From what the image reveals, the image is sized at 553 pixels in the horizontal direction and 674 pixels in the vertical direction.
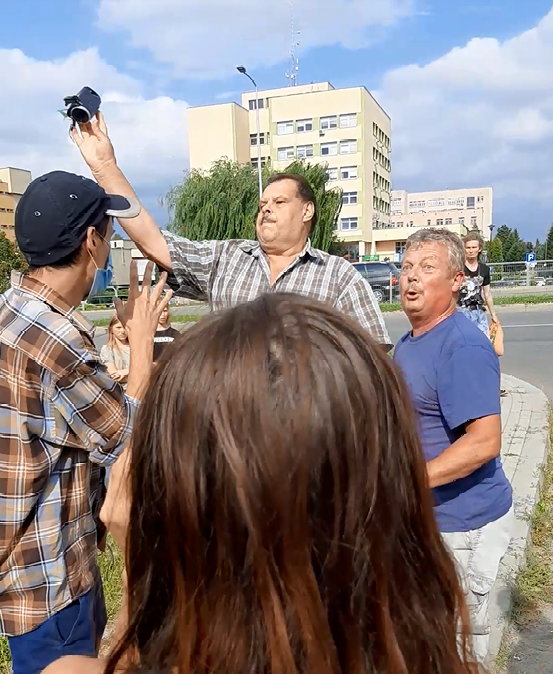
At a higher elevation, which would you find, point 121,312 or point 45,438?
point 121,312

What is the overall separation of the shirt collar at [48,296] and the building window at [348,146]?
69029 mm

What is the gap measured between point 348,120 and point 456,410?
6938 cm

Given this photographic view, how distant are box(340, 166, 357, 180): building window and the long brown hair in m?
70.0

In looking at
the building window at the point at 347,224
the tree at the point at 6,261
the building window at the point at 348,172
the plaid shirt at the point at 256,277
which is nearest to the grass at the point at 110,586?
the plaid shirt at the point at 256,277

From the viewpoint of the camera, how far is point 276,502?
86 centimetres

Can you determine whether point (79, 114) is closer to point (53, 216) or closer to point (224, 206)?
point (53, 216)

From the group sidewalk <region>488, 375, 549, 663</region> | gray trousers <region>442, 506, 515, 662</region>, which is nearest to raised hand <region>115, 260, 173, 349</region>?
gray trousers <region>442, 506, 515, 662</region>

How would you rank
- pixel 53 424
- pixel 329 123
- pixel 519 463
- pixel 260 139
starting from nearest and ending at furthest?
pixel 53 424, pixel 519 463, pixel 329 123, pixel 260 139

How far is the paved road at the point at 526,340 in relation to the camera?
9.05 metres

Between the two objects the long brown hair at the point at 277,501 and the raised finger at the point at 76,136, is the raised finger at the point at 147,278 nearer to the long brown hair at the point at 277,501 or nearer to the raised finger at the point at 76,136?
the raised finger at the point at 76,136

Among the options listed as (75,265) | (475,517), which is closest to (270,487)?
(75,265)

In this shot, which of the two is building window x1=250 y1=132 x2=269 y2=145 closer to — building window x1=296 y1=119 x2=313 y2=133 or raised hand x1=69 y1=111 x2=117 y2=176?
building window x1=296 y1=119 x2=313 y2=133

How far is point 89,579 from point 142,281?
990mm

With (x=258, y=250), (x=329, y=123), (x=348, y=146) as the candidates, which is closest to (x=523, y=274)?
(x=258, y=250)
